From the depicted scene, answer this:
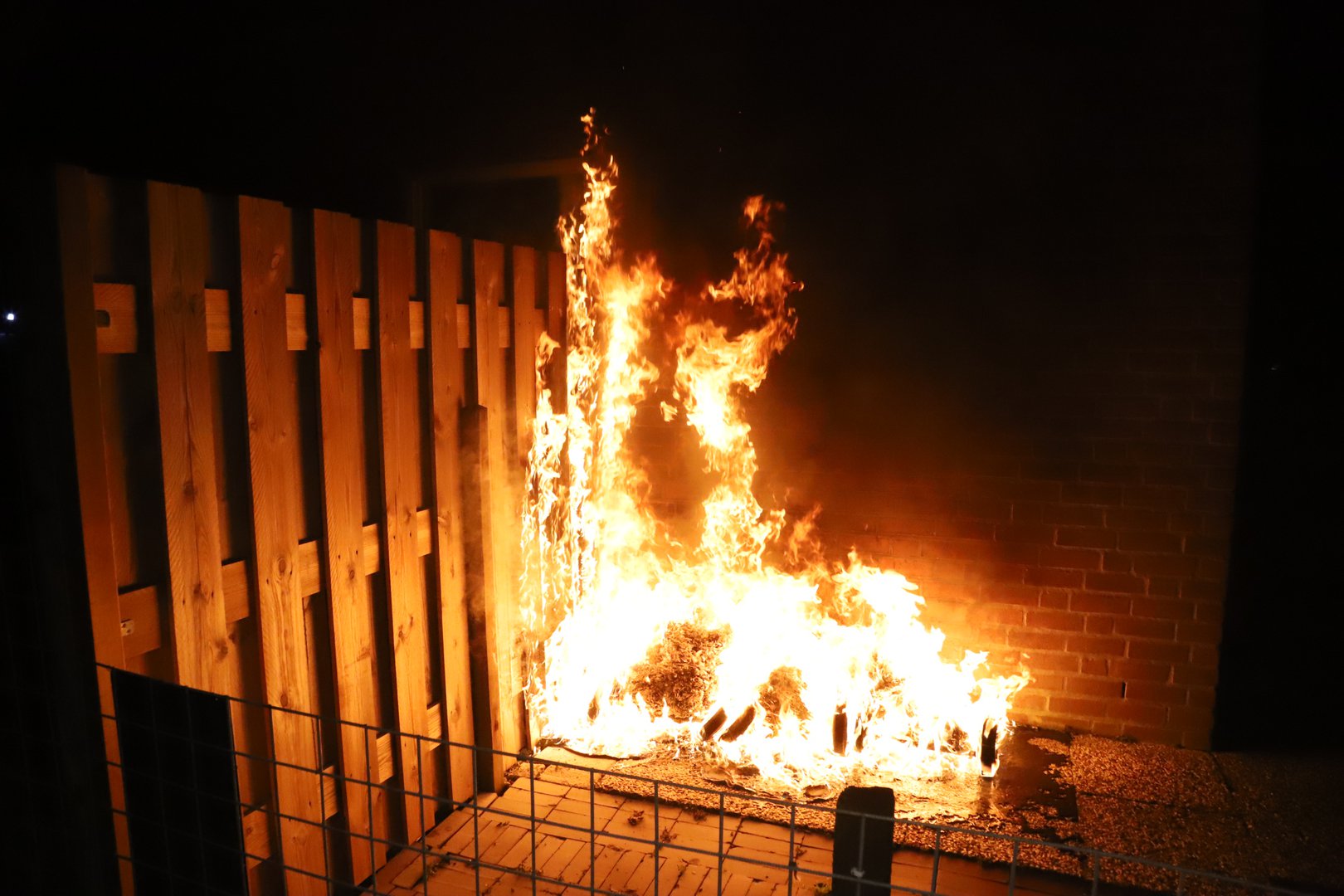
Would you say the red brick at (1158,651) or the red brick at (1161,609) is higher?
the red brick at (1161,609)

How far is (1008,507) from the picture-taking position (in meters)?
5.64

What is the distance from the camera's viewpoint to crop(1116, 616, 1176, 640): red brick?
5.42 meters

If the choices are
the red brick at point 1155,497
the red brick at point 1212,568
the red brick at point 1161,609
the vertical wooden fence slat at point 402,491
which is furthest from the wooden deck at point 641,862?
the red brick at point 1155,497

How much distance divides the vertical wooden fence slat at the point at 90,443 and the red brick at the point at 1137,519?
17.9 ft

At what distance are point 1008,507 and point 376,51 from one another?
603 centimetres

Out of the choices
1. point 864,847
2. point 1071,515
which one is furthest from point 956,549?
point 864,847

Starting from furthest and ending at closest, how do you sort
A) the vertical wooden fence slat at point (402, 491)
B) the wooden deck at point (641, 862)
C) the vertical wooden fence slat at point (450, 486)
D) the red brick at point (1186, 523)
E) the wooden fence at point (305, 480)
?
the red brick at point (1186, 523) < the vertical wooden fence slat at point (450, 486) < the vertical wooden fence slat at point (402, 491) < the wooden deck at point (641, 862) < the wooden fence at point (305, 480)

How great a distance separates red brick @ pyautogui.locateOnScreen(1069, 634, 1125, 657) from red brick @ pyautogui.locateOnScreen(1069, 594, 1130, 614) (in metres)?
0.19

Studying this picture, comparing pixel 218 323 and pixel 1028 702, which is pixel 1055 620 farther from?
pixel 218 323

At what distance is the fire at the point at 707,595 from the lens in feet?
17.3

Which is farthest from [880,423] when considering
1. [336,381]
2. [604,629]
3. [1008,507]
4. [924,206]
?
[336,381]

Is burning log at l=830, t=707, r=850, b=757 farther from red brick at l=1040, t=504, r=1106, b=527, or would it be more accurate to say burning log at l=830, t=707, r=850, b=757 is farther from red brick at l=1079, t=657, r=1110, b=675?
red brick at l=1040, t=504, r=1106, b=527

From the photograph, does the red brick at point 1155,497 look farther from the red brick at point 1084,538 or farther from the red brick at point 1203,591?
the red brick at point 1203,591

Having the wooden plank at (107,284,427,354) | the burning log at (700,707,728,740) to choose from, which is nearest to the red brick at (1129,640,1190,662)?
the burning log at (700,707,728,740)
